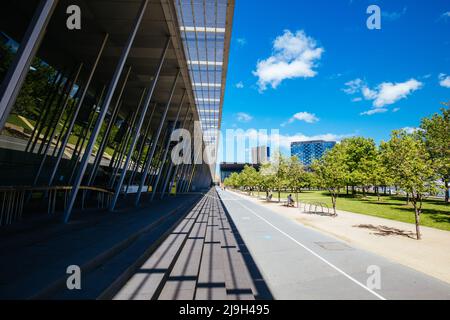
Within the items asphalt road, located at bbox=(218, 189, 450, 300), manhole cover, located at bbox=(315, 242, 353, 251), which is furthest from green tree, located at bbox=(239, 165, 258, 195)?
asphalt road, located at bbox=(218, 189, 450, 300)

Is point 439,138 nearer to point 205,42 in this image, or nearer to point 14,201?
point 205,42

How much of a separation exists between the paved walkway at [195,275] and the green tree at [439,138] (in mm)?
9852

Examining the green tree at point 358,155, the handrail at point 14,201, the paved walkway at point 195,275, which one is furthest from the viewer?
the green tree at point 358,155

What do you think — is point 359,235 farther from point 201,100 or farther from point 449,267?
point 201,100

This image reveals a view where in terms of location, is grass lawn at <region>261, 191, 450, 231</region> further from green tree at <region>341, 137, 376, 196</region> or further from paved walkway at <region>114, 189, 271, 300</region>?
green tree at <region>341, 137, 376, 196</region>

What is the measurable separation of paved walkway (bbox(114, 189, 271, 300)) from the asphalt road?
0.52 meters

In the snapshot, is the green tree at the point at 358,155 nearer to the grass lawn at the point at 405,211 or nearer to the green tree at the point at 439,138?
the green tree at the point at 439,138

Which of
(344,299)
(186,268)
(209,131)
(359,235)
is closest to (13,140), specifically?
(186,268)

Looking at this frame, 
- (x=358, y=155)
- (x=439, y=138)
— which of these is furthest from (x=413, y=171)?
(x=358, y=155)

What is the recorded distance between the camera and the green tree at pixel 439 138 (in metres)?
9.55

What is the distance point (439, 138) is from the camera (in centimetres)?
2441

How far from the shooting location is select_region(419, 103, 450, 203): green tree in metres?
9.55

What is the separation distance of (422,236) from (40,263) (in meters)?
13.5

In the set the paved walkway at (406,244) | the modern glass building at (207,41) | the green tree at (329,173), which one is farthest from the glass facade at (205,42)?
the paved walkway at (406,244)
